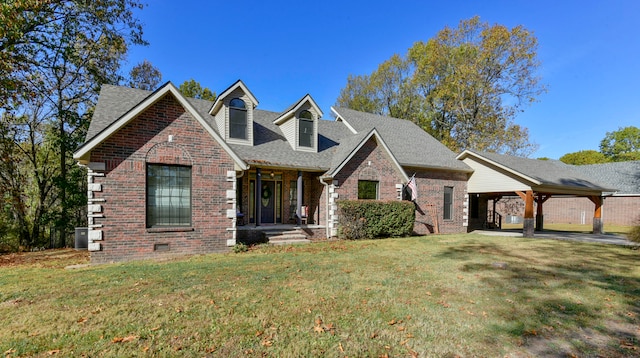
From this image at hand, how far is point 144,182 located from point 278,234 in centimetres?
517

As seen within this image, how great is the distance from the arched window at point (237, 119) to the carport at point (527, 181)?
12.6 meters

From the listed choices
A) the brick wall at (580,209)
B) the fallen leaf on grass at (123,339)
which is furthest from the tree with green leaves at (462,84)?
the fallen leaf on grass at (123,339)

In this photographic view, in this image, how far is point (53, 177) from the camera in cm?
1422

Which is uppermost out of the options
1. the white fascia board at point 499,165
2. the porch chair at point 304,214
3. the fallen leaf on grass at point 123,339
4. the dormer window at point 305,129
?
the dormer window at point 305,129

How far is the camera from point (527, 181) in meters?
15.0

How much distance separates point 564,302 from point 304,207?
1024 cm

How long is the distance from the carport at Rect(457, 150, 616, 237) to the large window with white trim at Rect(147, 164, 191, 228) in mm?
15029

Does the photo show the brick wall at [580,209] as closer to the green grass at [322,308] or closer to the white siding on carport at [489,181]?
the white siding on carport at [489,181]

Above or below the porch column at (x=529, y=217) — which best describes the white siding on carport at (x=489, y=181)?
above

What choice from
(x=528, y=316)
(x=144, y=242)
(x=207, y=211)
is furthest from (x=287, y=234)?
(x=528, y=316)

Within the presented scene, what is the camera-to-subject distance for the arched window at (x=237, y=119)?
1346 centimetres

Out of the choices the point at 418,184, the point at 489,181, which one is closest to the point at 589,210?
the point at 489,181

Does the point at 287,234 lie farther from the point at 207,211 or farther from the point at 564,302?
the point at 564,302

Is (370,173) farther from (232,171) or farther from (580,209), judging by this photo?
(580,209)
